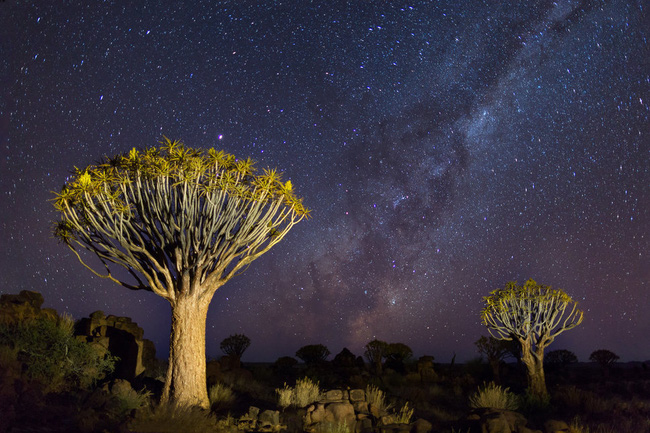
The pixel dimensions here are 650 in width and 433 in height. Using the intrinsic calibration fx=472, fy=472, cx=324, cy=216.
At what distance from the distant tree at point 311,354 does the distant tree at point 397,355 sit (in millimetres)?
3500

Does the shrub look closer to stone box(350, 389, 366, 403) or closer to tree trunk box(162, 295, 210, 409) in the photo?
tree trunk box(162, 295, 210, 409)

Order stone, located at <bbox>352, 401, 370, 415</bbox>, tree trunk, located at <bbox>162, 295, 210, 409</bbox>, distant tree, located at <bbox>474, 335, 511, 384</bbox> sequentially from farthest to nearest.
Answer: distant tree, located at <bbox>474, 335, 511, 384</bbox>, stone, located at <bbox>352, 401, 370, 415</bbox>, tree trunk, located at <bbox>162, 295, 210, 409</bbox>

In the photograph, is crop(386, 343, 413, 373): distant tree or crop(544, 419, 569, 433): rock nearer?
crop(544, 419, 569, 433): rock

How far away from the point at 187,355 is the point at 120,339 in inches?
275

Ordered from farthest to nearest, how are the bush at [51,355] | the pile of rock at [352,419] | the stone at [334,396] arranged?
the stone at [334,396] → the pile of rock at [352,419] → the bush at [51,355]

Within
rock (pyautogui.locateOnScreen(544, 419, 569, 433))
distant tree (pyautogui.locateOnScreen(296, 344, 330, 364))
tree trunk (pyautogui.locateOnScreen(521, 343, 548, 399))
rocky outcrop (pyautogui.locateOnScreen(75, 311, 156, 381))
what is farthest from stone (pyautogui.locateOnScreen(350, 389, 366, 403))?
distant tree (pyautogui.locateOnScreen(296, 344, 330, 364))

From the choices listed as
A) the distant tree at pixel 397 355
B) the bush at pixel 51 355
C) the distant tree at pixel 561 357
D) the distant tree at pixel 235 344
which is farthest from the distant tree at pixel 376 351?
the bush at pixel 51 355

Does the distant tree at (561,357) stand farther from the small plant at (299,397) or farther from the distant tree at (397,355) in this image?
the small plant at (299,397)

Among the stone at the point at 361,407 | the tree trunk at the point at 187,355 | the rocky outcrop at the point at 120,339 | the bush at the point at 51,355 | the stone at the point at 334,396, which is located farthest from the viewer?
the rocky outcrop at the point at 120,339

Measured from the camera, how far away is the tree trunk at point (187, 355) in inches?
395

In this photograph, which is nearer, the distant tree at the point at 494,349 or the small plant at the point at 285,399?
the small plant at the point at 285,399

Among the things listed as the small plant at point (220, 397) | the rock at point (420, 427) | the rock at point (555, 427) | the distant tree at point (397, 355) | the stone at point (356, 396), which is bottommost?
the rock at point (555, 427)

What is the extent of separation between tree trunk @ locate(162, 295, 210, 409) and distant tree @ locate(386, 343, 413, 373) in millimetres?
17674

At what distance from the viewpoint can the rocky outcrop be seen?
49.8 ft
